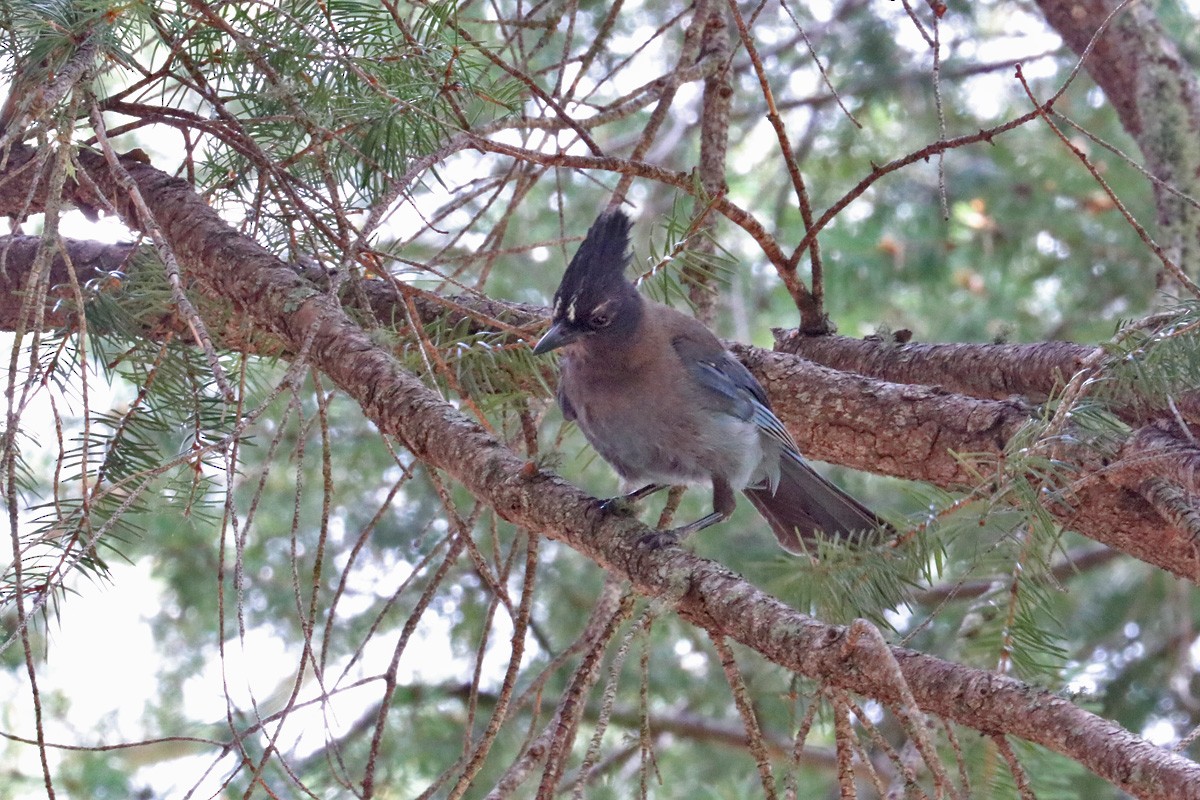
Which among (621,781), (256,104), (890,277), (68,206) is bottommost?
(621,781)

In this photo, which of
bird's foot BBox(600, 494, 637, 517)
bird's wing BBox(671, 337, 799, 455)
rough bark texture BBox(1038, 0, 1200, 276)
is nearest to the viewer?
bird's foot BBox(600, 494, 637, 517)

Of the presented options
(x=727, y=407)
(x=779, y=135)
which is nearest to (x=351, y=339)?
(x=779, y=135)

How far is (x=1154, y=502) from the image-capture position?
2014 mm


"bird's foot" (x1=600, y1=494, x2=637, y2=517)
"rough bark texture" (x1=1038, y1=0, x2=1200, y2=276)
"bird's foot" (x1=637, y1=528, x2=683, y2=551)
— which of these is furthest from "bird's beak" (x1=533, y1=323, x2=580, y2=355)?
"rough bark texture" (x1=1038, y1=0, x2=1200, y2=276)

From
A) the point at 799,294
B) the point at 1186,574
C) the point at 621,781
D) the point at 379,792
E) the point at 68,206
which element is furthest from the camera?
the point at 621,781

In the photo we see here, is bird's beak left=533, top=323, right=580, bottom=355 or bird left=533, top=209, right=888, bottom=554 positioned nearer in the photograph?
bird's beak left=533, top=323, right=580, bottom=355

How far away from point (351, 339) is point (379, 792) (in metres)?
2.55

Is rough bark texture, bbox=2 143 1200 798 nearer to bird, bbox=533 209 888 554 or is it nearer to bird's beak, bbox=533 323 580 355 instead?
bird, bbox=533 209 888 554

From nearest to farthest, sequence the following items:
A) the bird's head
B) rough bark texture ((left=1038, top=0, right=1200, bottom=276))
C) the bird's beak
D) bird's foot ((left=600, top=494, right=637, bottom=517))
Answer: bird's foot ((left=600, top=494, right=637, bottom=517)) < the bird's beak < the bird's head < rough bark texture ((left=1038, top=0, right=1200, bottom=276))

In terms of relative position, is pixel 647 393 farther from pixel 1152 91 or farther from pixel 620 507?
pixel 1152 91

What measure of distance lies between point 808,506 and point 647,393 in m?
0.65

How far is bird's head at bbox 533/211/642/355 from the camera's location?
2.86 metres

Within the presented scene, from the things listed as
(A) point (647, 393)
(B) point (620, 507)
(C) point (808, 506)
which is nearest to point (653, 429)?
(A) point (647, 393)

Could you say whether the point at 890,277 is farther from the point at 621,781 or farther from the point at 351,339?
the point at 351,339
